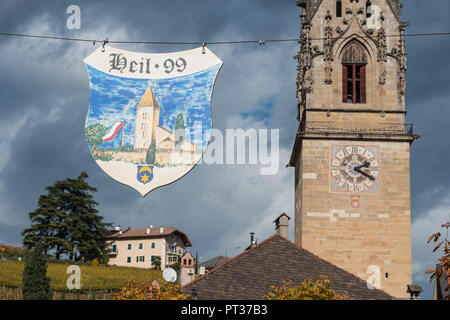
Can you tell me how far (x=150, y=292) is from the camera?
1233 inches

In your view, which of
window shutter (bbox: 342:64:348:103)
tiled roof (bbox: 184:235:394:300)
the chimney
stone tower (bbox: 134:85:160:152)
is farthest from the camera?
window shutter (bbox: 342:64:348:103)

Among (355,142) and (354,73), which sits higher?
(354,73)

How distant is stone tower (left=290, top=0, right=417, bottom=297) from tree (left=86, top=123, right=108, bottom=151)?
93.6 feet

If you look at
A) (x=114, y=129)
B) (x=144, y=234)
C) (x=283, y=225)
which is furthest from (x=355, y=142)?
(x=144, y=234)

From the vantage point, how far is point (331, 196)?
4947 centimetres

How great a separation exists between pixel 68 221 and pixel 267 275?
3085 inches

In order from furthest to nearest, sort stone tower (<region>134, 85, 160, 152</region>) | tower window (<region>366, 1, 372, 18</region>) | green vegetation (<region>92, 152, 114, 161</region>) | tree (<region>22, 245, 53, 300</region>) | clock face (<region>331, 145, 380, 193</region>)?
1. tree (<region>22, 245, 53, 300</region>)
2. tower window (<region>366, 1, 372, 18</region>)
3. clock face (<region>331, 145, 380, 193</region>)
4. green vegetation (<region>92, 152, 114, 161</region>)
5. stone tower (<region>134, 85, 160, 152</region>)

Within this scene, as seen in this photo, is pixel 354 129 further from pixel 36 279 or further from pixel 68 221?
pixel 68 221

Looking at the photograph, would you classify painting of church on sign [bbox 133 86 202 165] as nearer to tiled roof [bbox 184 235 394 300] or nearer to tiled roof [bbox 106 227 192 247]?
tiled roof [bbox 184 235 394 300]

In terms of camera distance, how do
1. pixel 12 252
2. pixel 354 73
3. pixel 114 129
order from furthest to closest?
pixel 12 252
pixel 354 73
pixel 114 129

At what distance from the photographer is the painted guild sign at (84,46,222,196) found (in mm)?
20328

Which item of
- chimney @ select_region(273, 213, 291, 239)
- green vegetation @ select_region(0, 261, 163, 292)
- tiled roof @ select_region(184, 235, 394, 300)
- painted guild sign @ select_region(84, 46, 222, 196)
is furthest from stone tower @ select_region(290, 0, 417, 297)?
green vegetation @ select_region(0, 261, 163, 292)

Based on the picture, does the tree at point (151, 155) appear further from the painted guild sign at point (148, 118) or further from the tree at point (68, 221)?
the tree at point (68, 221)

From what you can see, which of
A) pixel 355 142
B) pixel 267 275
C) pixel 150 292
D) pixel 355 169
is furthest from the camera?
pixel 355 142
